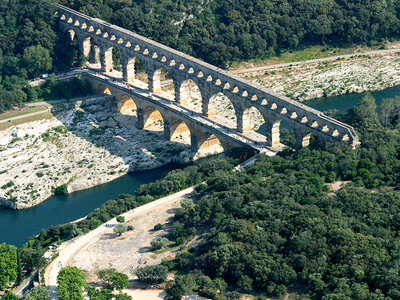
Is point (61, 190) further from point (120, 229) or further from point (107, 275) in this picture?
point (107, 275)

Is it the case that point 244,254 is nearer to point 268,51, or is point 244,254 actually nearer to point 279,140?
point 279,140

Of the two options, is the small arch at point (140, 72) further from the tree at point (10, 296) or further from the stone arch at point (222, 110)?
the tree at point (10, 296)

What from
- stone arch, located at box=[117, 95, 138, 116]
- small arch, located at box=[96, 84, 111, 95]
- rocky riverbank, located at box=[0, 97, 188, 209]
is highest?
small arch, located at box=[96, 84, 111, 95]

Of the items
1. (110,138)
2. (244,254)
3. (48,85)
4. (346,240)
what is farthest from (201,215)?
(48,85)

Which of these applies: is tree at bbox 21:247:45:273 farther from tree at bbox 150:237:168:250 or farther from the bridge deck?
the bridge deck

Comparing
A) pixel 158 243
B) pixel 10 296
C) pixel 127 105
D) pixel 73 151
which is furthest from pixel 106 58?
pixel 10 296

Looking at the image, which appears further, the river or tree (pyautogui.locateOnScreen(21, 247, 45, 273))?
the river

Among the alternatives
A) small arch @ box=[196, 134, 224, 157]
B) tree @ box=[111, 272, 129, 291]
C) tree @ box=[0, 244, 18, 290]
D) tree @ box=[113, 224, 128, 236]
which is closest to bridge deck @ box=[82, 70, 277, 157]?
small arch @ box=[196, 134, 224, 157]
